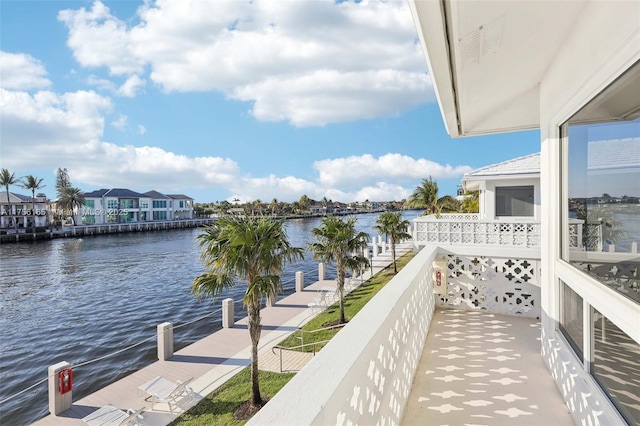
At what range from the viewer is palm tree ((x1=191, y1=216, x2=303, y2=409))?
307 inches

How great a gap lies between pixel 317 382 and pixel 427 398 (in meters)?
2.76

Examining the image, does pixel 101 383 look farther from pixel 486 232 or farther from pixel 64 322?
pixel 486 232

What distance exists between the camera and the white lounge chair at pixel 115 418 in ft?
22.5

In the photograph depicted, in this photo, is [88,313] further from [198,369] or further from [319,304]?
[319,304]

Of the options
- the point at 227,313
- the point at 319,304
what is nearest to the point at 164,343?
the point at 227,313

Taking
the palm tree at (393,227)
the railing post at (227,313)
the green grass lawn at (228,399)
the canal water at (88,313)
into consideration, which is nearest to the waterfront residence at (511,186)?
the canal water at (88,313)

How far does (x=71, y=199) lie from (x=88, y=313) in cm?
5854

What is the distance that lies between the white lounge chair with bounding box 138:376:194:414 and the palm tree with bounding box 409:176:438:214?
86.0ft

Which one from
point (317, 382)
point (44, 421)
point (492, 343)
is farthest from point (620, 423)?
point (44, 421)

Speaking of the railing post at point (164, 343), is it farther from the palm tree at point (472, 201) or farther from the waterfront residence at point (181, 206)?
the waterfront residence at point (181, 206)

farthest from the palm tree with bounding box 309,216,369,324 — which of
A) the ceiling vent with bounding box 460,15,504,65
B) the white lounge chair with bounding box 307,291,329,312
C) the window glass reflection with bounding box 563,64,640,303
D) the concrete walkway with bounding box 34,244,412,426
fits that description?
the ceiling vent with bounding box 460,15,504,65

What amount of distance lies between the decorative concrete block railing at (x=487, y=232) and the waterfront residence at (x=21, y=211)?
7514 cm

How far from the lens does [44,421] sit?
764cm

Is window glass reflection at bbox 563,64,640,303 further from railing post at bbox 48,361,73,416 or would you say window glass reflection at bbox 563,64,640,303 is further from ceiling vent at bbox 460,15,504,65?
railing post at bbox 48,361,73,416
